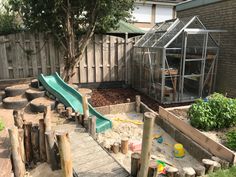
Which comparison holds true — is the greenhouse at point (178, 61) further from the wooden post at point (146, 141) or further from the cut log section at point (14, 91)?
the cut log section at point (14, 91)

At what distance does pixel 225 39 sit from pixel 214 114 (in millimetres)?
4325

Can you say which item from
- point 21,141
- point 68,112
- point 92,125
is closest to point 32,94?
point 68,112

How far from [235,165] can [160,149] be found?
1695 millimetres

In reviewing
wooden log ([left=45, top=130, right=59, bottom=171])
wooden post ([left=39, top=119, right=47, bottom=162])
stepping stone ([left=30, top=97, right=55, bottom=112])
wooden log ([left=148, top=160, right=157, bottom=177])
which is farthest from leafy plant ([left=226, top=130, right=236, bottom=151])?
stepping stone ([left=30, top=97, right=55, bottom=112])

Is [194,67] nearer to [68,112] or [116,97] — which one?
[116,97]

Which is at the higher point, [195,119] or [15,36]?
[15,36]

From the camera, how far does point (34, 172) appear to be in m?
4.11

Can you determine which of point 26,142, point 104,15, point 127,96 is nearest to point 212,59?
point 127,96

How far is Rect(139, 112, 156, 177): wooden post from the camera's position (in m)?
2.95

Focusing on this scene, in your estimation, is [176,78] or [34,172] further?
[176,78]

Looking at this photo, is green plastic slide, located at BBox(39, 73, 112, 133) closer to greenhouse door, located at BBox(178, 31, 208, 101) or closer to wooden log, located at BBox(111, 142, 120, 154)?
wooden log, located at BBox(111, 142, 120, 154)

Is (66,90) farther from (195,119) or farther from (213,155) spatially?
(213,155)

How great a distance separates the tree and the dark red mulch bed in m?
1.59

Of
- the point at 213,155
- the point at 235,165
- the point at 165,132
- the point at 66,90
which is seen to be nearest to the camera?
the point at 235,165
